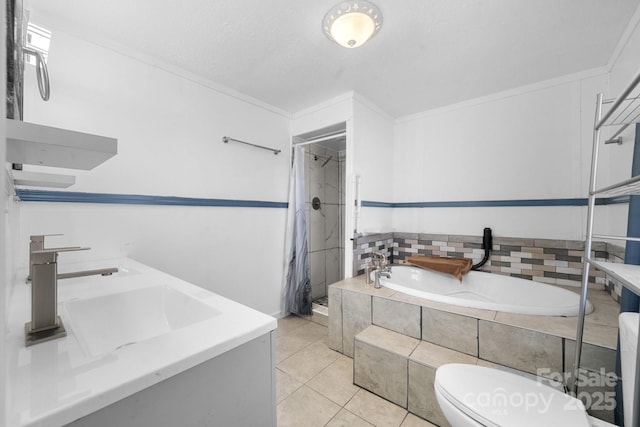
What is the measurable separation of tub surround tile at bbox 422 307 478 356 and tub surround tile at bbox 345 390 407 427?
1.48 feet

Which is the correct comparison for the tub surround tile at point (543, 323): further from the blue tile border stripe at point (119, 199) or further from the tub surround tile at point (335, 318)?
the blue tile border stripe at point (119, 199)

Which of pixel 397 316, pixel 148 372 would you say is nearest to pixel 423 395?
pixel 397 316

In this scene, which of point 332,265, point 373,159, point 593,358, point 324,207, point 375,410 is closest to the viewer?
point 593,358

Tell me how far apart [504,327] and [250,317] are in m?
1.44

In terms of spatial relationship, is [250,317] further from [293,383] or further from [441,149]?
[441,149]

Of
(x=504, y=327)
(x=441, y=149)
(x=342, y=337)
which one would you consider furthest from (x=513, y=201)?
(x=342, y=337)

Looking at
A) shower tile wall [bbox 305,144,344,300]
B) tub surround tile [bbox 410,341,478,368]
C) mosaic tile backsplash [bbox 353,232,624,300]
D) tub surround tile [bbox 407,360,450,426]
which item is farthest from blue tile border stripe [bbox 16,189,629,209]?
Answer: tub surround tile [bbox 407,360,450,426]

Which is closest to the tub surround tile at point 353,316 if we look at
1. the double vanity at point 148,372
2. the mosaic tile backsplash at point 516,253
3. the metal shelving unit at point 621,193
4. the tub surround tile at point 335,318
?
the tub surround tile at point 335,318

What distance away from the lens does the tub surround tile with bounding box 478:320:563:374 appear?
50.5 inches

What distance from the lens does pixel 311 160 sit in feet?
10.2

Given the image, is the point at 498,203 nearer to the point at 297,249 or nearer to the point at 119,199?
the point at 297,249

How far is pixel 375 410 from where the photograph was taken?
1.49m

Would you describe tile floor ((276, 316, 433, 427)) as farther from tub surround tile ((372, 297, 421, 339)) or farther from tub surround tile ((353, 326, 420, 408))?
tub surround tile ((372, 297, 421, 339))

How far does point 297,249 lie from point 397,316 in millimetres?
1279
